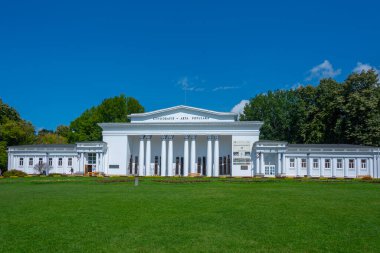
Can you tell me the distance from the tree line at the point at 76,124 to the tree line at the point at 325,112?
87.3ft

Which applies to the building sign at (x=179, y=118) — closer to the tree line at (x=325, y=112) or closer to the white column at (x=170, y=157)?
the white column at (x=170, y=157)

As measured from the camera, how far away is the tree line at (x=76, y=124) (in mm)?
57469

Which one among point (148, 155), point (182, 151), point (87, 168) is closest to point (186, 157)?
point (182, 151)

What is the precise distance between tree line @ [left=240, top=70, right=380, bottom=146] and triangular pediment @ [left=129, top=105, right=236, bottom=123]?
1452cm

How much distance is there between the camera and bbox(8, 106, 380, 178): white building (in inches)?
1987

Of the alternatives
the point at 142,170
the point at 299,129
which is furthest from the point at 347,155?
the point at 142,170

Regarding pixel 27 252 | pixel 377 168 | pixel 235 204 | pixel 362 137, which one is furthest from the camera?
pixel 362 137

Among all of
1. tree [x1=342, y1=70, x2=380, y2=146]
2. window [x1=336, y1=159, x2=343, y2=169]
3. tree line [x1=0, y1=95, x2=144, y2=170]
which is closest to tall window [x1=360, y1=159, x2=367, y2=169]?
window [x1=336, y1=159, x2=343, y2=169]

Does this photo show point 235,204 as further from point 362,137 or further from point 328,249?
point 362,137

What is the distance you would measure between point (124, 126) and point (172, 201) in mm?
39967

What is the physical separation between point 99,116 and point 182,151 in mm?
25328

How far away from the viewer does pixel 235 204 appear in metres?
16.1

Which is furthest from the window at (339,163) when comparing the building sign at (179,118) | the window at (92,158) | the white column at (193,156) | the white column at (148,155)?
the window at (92,158)

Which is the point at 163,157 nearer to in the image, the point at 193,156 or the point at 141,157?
the point at 141,157
